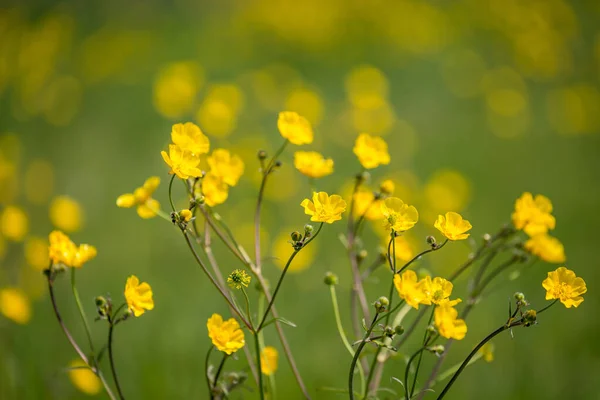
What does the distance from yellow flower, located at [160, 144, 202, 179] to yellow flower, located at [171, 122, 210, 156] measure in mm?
59

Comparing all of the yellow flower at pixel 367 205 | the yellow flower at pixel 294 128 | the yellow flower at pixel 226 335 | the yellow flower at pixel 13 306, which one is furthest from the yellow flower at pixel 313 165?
the yellow flower at pixel 13 306

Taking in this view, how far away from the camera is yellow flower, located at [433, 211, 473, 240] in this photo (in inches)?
48.3

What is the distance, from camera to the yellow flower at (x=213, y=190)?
4.46 ft

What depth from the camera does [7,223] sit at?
207cm

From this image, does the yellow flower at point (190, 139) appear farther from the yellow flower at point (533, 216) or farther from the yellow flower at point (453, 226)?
the yellow flower at point (533, 216)

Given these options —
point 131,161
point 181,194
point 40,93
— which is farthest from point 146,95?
point 181,194

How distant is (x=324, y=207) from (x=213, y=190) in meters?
0.30

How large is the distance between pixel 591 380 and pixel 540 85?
3844 mm

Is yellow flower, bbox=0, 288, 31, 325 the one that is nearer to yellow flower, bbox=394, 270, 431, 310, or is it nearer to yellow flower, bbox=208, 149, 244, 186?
yellow flower, bbox=208, 149, 244, 186

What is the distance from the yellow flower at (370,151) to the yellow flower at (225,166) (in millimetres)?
328

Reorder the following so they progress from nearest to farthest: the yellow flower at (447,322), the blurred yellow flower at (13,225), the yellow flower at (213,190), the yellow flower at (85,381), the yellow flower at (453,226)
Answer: the yellow flower at (447,322) < the yellow flower at (453,226) < the yellow flower at (213,190) < the yellow flower at (85,381) < the blurred yellow flower at (13,225)

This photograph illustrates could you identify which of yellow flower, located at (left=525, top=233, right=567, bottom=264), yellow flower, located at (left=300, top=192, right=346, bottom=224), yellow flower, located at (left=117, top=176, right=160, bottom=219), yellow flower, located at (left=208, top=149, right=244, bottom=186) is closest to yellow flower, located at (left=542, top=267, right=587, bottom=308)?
yellow flower, located at (left=525, top=233, right=567, bottom=264)

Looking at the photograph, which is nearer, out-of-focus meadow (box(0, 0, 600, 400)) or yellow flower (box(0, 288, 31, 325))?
yellow flower (box(0, 288, 31, 325))

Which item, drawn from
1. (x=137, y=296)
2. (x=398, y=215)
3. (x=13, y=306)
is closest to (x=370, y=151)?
(x=398, y=215)
